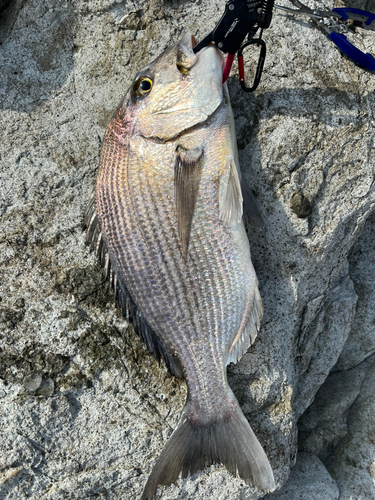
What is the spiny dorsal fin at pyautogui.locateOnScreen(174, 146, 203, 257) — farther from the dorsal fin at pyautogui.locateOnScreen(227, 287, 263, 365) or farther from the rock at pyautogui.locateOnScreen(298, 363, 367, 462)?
the rock at pyautogui.locateOnScreen(298, 363, 367, 462)

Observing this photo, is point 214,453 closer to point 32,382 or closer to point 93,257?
point 32,382

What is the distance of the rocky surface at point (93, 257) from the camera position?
2.23m

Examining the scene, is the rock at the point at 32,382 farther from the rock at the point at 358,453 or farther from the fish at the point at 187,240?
the rock at the point at 358,453

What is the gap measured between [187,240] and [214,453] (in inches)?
45.1

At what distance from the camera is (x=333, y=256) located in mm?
2527

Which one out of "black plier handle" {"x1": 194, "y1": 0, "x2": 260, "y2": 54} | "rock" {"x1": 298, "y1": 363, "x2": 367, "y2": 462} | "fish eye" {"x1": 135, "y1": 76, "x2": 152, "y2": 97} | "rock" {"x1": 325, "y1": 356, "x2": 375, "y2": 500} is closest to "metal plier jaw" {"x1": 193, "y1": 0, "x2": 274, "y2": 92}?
"black plier handle" {"x1": 194, "y1": 0, "x2": 260, "y2": 54}

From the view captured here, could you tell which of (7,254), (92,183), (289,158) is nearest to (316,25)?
(289,158)

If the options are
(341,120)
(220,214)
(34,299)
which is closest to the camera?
(220,214)

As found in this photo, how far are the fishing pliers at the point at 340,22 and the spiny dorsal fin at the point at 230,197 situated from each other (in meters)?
1.12

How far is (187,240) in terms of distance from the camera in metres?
2.06

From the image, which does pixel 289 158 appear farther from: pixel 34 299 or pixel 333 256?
pixel 34 299

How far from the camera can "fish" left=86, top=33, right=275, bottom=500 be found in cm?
206

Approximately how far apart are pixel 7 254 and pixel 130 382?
1.02 m

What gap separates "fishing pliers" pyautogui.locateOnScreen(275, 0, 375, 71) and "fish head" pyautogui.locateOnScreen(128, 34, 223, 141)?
29.7 inches
